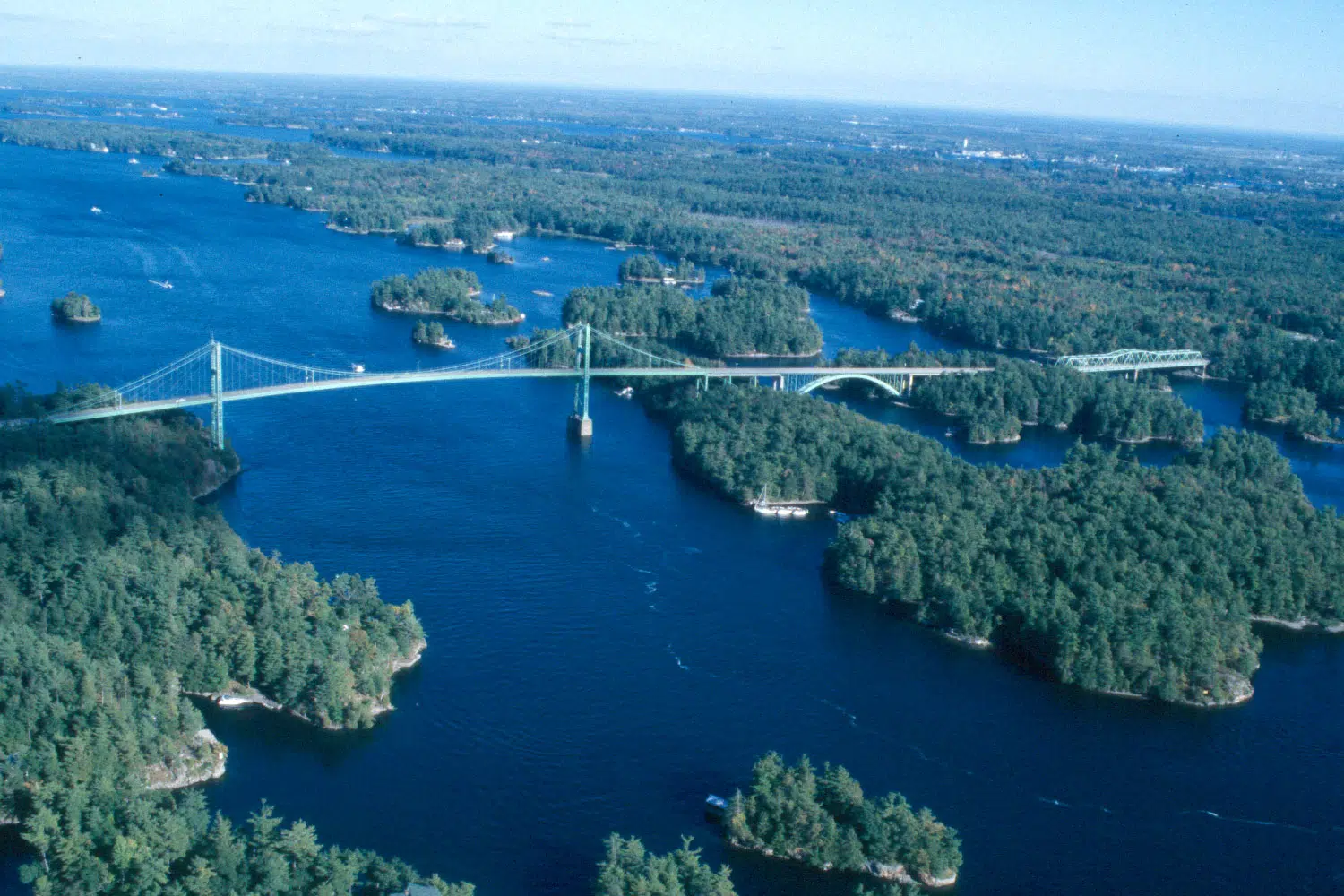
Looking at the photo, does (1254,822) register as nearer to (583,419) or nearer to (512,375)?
(583,419)

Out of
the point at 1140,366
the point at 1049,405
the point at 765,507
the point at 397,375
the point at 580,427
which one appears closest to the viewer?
the point at 765,507

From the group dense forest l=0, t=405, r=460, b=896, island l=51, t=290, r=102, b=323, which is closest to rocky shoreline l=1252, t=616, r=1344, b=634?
dense forest l=0, t=405, r=460, b=896

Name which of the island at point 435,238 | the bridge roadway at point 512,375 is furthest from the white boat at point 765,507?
Result: the island at point 435,238

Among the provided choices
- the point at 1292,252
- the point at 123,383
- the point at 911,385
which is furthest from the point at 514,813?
the point at 1292,252

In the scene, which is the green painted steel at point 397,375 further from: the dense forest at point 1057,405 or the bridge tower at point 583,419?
the dense forest at point 1057,405

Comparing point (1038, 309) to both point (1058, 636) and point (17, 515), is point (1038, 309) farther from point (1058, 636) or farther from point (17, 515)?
point (17, 515)

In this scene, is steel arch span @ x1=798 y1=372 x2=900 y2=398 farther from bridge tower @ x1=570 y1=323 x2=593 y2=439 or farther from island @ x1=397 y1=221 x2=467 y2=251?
island @ x1=397 y1=221 x2=467 y2=251

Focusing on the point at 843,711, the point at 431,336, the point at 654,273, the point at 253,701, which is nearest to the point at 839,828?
the point at 843,711

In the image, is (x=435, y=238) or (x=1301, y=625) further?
(x=435, y=238)
